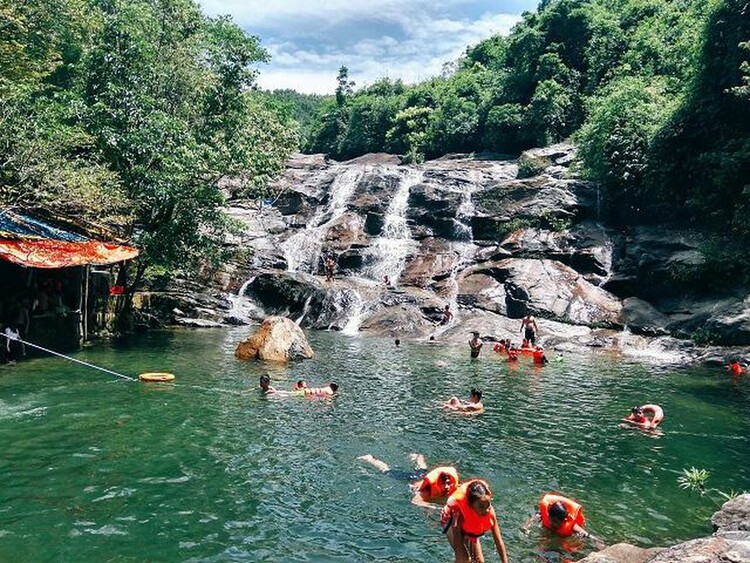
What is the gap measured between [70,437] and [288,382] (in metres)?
6.87

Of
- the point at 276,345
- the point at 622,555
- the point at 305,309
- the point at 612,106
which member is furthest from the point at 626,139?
the point at 622,555

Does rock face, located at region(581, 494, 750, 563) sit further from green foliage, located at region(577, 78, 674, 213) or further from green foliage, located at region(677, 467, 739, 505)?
green foliage, located at region(577, 78, 674, 213)

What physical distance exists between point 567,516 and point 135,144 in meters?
19.7

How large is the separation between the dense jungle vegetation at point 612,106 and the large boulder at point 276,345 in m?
20.1

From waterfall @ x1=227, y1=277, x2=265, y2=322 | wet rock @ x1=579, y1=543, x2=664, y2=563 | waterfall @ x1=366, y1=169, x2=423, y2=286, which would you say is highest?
waterfall @ x1=366, y1=169, x2=423, y2=286

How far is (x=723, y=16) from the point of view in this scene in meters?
29.5

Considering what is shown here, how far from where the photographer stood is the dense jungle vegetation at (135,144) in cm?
1815

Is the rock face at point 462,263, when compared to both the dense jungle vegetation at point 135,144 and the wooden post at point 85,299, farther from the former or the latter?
the wooden post at point 85,299

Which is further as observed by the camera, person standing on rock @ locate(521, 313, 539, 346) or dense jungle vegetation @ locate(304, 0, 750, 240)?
dense jungle vegetation @ locate(304, 0, 750, 240)

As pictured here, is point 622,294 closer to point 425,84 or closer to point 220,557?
point 220,557

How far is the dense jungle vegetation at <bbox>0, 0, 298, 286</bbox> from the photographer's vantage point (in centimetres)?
1815

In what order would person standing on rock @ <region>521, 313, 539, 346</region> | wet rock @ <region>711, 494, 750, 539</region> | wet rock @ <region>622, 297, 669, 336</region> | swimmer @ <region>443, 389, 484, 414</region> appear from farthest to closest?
wet rock @ <region>622, 297, 669, 336</region>
person standing on rock @ <region>521, 313, 539, 346</region>
swimmer @ <region>443, 389, 484, 414</region>
wet rock @ <region>711, 494, 750, 539</region>

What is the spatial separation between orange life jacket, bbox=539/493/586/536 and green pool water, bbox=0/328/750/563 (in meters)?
0.25

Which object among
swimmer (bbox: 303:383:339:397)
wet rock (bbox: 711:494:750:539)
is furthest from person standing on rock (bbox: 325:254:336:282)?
wet rock (bbox: 711:494:750:539)
